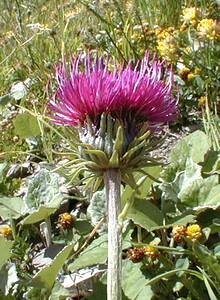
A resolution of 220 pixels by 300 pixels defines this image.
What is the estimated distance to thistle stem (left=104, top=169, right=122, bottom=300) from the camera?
59.8 inches

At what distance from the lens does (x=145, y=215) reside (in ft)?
6.71

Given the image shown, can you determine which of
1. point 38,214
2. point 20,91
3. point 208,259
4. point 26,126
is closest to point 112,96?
point 208,259

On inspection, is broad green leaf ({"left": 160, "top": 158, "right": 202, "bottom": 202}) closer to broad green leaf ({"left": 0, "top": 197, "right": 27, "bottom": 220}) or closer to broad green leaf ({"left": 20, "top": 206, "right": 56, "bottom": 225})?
broad green leaf ({"left": 20, "top": 206, "right": 56, "bottom": 225})

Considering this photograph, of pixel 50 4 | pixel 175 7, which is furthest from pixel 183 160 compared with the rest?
pixel 50 4

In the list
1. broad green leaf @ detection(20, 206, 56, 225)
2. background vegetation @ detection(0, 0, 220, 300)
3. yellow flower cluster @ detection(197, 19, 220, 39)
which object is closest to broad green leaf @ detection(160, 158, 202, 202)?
background vegetation @ detection(0, 0, 220, 300)

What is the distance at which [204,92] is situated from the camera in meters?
3.16

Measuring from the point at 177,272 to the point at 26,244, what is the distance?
0.66 m

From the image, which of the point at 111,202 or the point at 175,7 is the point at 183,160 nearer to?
the point at 111,202

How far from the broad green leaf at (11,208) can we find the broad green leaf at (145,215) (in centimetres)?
47

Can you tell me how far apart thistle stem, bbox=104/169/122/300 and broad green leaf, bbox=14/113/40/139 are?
1.22 meters

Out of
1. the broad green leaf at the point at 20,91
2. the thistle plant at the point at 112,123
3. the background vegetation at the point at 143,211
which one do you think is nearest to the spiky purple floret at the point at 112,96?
the thistle plant at the point at 112,123

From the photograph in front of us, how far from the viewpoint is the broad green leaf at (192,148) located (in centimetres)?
232

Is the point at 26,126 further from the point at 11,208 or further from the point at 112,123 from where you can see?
the point at 112,123

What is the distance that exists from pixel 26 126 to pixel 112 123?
1.26m
